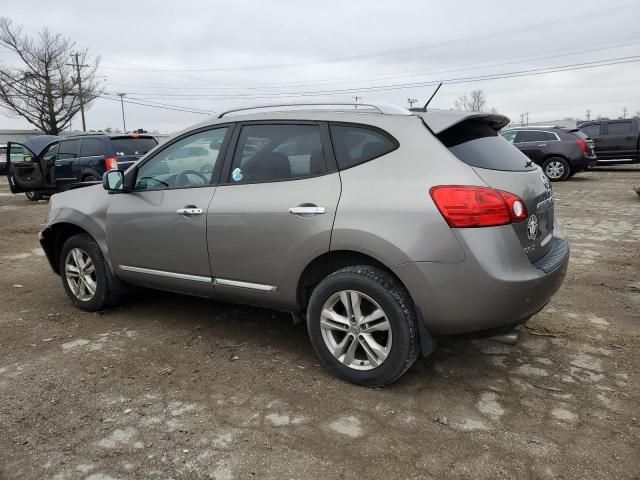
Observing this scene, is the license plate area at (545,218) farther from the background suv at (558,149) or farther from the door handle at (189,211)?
the background suv at (558,149)

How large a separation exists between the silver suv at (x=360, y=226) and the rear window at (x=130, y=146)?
8479 millimetres

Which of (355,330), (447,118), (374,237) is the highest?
(447,118)

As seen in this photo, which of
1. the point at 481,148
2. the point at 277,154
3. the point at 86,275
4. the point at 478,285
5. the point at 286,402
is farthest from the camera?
the point at 86,275

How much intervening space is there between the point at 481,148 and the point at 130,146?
10.4 m

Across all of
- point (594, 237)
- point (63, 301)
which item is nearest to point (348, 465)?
point (63, 301)

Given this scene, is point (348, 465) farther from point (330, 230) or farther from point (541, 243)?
point (541, 243)

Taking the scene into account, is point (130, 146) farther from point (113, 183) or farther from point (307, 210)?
point (307, 210)

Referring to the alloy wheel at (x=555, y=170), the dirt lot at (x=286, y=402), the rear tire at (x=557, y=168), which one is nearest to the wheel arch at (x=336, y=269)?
the dirt lot at (x=286, y=402)

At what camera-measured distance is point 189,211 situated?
371 cm

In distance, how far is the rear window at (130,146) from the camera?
39.0ft

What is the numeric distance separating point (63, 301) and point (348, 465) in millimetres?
3699

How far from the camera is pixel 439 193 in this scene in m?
2.81

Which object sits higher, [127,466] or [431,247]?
[431,247]

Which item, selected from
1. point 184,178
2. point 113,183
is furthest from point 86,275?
point 184,178
